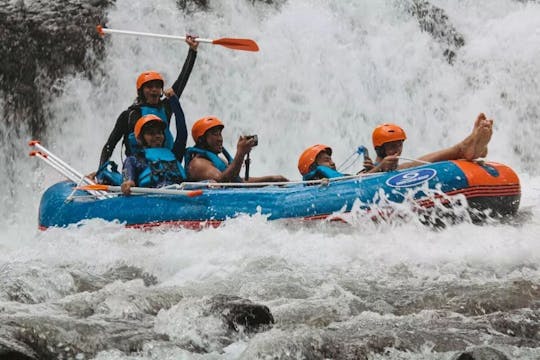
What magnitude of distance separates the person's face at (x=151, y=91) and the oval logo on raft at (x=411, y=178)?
2942mm

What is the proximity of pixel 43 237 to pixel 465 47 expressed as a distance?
27.6 feet

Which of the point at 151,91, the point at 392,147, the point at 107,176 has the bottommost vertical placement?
the point at 107,176

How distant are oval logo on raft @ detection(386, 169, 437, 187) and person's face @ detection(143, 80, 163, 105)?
294 centimetres

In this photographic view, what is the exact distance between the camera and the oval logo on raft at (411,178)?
22.5 ft

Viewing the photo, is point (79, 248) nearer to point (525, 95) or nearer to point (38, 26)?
point (38, 26)

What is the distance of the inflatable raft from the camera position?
6.84 m

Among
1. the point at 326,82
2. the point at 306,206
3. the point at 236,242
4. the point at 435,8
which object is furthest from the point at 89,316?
the point at 435,8

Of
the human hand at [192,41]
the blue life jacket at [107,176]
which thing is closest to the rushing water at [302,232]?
the blue life jacket at [107,176]

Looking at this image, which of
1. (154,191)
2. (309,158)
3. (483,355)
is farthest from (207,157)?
(483,355)

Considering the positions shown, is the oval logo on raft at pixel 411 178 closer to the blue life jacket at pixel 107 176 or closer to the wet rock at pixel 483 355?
the wet rock at pixel 483 355

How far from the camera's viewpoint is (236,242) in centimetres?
678

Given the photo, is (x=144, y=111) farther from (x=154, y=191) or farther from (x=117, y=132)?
(x=154, y=191)

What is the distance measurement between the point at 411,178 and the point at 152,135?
2.59 metres

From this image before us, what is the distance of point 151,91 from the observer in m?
8.74
